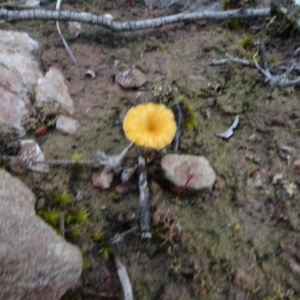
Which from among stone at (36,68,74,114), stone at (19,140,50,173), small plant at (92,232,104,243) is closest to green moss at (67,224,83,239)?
small plant at (92,232,104,243)

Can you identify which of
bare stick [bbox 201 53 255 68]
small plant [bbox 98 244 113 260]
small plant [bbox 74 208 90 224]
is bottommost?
small plant [bbox 98 244 113 260]

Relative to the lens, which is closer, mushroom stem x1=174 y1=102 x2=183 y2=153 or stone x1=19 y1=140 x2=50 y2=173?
stone x1=19 y1=140 x2=50 y2=173

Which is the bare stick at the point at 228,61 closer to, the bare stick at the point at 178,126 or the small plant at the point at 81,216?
the bare stick at the point at 178,126

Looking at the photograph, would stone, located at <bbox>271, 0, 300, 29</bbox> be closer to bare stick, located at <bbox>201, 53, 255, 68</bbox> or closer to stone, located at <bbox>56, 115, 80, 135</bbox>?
bare stick, located at <bbox>201, 53, 255, 68</bbox>

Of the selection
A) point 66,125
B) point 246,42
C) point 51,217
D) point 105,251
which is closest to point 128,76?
point 66,125

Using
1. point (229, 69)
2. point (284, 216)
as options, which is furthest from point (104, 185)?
point (229, 69)
